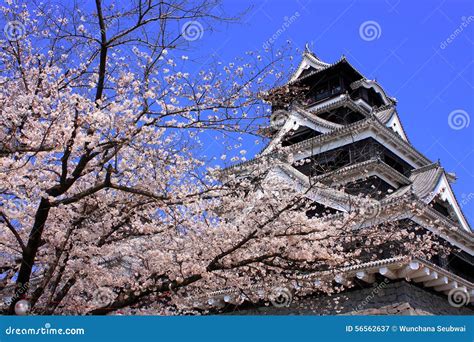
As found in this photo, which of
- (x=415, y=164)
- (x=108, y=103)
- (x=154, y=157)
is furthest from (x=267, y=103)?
(x=415, y=164)

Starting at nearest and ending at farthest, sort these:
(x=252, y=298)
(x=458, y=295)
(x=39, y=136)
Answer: (x=39, y=136), (x=252, y=298), (x=458, y=295)

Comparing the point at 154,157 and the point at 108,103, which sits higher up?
the point at 108,103

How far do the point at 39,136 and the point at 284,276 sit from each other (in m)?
4.69

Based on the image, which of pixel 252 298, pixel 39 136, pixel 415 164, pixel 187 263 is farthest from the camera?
pixel 415 164

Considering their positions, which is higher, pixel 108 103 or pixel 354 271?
pixel 108 103

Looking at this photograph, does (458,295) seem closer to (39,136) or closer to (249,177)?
(249,177)

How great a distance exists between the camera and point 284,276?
8148 millimetres

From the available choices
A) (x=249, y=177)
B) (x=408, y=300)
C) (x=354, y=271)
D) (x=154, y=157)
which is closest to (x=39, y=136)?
(x=154, y=157)

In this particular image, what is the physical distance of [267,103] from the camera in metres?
7.05

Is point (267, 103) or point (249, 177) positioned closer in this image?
point (267, 103)

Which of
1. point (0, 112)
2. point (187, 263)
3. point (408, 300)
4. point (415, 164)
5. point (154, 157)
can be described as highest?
point (415, 164)

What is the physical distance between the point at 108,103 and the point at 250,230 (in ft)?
9.90

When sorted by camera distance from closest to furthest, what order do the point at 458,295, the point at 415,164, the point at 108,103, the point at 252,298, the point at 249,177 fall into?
the point at 108,103
the point at 252,298
the point at 249,177
the point at 458,295
the point at 415,164

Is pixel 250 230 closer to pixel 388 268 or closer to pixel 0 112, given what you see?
pixel 0 112
